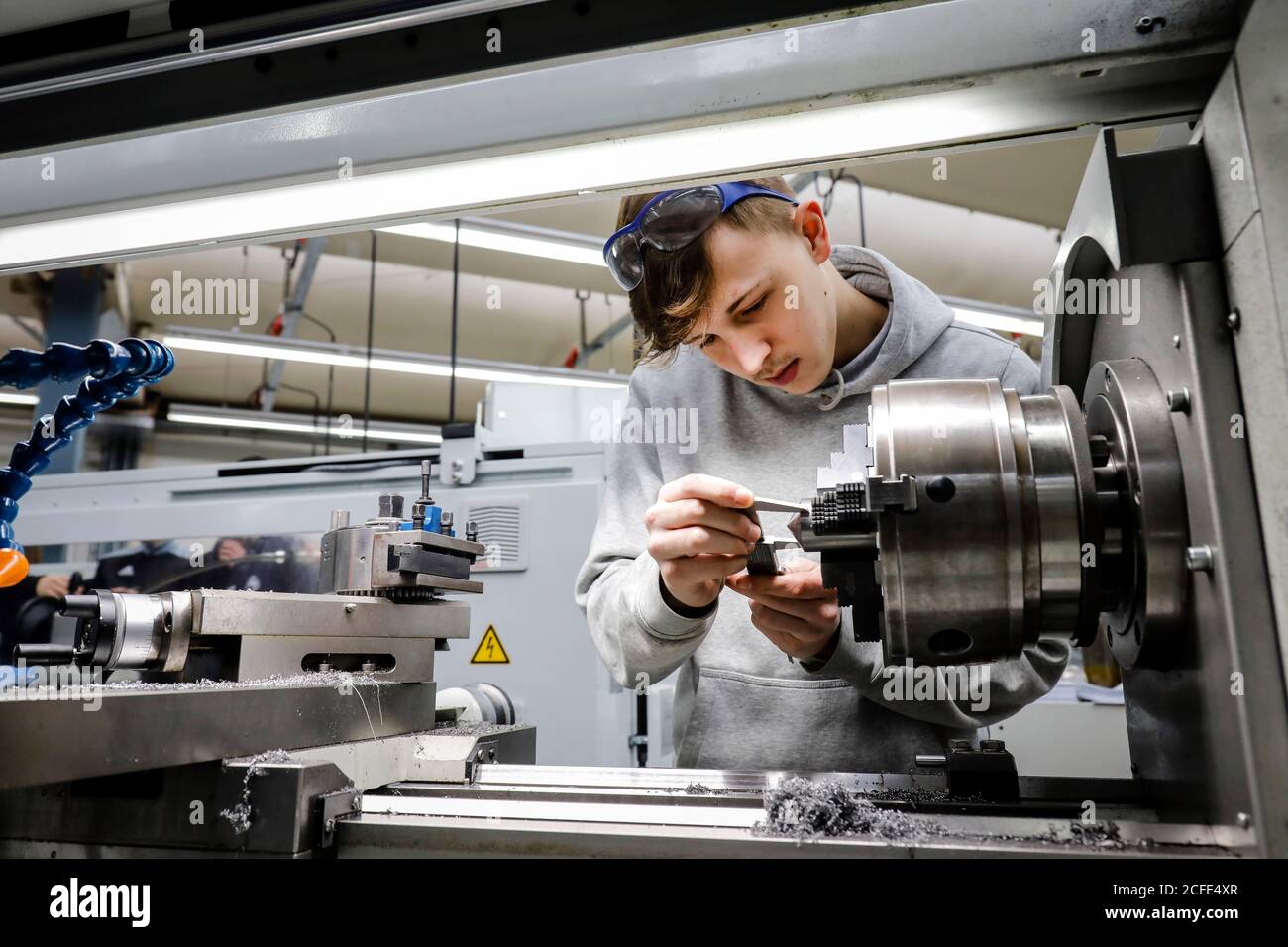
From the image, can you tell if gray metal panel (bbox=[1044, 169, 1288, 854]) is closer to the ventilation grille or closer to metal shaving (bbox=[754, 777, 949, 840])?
metal shaving (bbox=[754, 777, 949, 840])

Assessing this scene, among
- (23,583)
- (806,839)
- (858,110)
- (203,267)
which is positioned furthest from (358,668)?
(203,267)

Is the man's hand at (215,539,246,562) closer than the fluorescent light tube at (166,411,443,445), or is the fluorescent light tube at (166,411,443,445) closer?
the man's hand at (215,539,246,562)

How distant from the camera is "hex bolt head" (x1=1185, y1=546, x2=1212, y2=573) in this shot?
61 centimetres

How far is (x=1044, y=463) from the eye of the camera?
67cm

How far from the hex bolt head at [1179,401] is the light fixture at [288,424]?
17.1ft

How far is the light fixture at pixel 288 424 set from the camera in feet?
18.1

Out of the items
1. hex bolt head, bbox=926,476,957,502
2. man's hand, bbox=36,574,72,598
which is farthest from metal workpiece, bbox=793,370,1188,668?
man's hand, bbox=36,574,72,598

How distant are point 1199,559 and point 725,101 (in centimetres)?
55

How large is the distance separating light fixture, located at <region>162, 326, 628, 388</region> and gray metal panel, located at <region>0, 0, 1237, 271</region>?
110 inches

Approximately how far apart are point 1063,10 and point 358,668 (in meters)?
1.01

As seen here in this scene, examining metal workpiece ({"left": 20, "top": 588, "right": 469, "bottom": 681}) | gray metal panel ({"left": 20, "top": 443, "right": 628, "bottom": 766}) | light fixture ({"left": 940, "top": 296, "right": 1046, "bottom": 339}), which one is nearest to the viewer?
metal workpiece ({"left": 20, "top": 588, "right": 469, "bottom": 681})

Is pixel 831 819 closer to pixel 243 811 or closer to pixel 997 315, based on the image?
pixel 243 811

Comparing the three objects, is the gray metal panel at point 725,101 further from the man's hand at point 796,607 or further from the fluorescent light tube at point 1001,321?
the fluorescent light tube at point 1001,321
